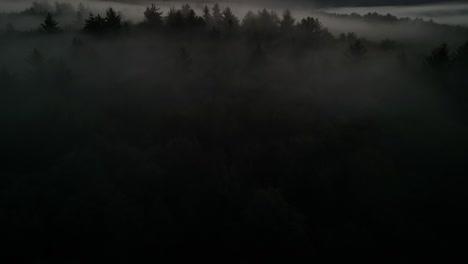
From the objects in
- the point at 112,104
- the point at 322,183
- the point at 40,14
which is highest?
the point at 40,14

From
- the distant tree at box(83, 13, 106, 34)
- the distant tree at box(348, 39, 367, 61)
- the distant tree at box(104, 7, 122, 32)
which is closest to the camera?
the distant tree at box(83, 13, 106, 34)

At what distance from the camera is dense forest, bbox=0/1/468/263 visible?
890 inches

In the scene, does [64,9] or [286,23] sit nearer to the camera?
[286,23]

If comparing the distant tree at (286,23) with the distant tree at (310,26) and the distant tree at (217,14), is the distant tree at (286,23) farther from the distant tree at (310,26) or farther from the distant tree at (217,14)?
the distant tree at (217,14)

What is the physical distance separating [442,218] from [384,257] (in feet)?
24.3

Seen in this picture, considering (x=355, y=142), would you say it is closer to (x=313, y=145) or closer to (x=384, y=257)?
(x=313, y=145)

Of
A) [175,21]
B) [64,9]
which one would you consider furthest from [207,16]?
[64,9]

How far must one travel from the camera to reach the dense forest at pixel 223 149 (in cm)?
2259

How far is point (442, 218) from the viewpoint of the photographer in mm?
26453

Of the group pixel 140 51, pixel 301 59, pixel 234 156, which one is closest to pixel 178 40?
pixel 140 51

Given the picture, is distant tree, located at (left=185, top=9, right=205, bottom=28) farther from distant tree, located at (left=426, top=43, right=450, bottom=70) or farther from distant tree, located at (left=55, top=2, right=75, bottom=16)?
distant tree, located at (left=55, top=2, right=75, bottom=16)

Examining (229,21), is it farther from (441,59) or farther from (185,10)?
(441,59)

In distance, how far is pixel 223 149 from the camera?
34812 millimetres

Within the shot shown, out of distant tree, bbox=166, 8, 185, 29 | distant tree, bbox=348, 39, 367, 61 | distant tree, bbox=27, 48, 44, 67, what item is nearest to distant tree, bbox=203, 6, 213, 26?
distant tree, bbox=166, 8, 185, 29
